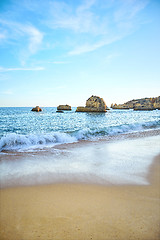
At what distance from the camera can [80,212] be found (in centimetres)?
229

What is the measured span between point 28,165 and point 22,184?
4.37ft

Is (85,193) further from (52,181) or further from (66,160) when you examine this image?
(66,160)

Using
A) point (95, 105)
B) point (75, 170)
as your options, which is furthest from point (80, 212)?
point (95, 105)

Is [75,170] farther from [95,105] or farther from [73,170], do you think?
[95,105]

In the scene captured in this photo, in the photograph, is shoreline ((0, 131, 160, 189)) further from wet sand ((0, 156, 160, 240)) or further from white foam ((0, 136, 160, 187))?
wet sand ((0, 156, 160, 240))

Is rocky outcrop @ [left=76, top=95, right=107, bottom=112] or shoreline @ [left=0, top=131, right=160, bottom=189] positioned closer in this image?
shoreline @ [left=0, top=131, right=160, bottom=189]

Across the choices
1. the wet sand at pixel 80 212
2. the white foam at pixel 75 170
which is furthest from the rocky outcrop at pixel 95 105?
the wet sand at pixel 80 212

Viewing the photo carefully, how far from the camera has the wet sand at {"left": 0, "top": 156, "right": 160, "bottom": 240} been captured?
1899 mm

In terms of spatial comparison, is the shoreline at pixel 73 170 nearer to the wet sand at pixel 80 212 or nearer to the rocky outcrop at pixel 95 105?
the wet sand at pixel 80 212

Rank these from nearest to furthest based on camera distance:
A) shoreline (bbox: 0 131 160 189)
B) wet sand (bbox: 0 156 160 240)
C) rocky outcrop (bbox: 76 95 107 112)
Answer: wet sand (bbox: 0 156 160 240) < shoreline (bbox: 0 131 160 189) < rocky outcrop (bbox: 76 95 107 112)

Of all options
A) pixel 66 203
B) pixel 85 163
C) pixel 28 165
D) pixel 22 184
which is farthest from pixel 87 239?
pixel 28 165

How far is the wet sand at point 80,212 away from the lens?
Result: 1899mm

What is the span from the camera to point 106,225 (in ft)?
6.64

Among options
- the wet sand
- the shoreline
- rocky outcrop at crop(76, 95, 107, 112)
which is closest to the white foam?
the shoreline
